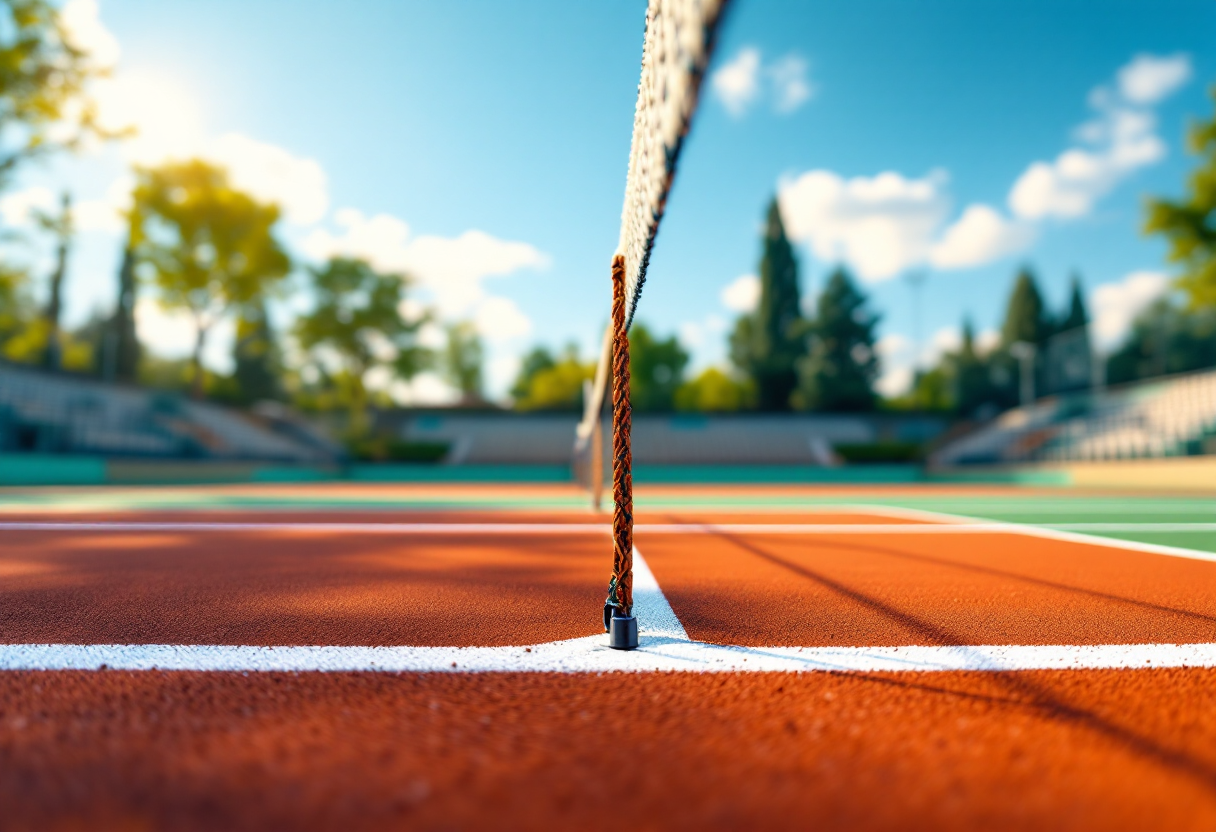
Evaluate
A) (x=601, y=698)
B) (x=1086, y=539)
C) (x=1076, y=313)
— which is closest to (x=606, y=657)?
(x=601, y=698)

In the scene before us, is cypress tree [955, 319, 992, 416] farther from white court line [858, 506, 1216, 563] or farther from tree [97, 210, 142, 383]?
tree [97, 210, 142, 383]

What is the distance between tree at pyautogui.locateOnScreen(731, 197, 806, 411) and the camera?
3922cm

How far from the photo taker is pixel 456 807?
1321mm

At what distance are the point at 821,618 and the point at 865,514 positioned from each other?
21.5 feet

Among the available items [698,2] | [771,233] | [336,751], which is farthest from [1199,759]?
[771,233]

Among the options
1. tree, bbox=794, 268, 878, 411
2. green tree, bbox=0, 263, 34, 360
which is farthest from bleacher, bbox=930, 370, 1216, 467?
green tree, bbox=0, 263, 34, 360

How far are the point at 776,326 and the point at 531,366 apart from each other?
35.9 m

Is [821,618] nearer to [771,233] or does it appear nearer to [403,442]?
[403,442]

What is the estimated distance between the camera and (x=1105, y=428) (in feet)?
76.9

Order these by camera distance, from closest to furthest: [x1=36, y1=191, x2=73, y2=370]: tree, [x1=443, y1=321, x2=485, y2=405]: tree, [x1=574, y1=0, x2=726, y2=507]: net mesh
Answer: [x1=574, y1=0, x2=726, y2=507]: net mesh → [x1=36, y1=191, x2=73, y2=370]: tree → [x1=443, y1=321, x2=485, y2=405]: tree

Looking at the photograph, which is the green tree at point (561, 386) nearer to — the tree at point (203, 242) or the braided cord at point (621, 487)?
the tree at point (203, 242)

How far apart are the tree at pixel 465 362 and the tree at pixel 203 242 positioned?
106 feet

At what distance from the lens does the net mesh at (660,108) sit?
175 centimetres

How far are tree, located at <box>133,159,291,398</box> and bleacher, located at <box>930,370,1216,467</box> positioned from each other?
30694 millimetres
